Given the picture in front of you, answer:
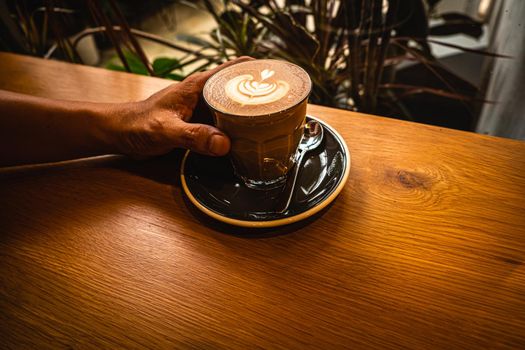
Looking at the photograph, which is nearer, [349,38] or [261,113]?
[261,113]

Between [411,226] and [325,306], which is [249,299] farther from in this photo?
[411,226]

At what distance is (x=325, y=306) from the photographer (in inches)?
21.4

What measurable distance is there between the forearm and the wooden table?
2.1 inches

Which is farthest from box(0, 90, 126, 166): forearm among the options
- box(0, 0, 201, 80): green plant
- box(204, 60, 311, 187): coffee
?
box(0, 0, 201, 80): green plant

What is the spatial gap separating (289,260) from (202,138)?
0.28 meters

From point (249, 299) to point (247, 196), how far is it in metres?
0.20

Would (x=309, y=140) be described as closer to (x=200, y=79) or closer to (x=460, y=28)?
(x=200, y=79)

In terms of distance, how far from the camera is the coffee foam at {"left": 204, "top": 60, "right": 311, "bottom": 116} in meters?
0.65

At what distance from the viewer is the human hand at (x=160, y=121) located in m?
0.74

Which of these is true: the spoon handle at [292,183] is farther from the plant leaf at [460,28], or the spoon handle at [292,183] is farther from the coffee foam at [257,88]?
the plant leaf at [460,28]

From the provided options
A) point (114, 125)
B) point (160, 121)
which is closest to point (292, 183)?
point (160, 121)

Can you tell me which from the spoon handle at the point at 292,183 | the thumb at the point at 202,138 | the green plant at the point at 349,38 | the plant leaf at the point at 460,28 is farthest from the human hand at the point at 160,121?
the plant leaf at the point at 460,28

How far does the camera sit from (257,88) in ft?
2.29

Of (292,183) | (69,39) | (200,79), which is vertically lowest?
(69,39)
